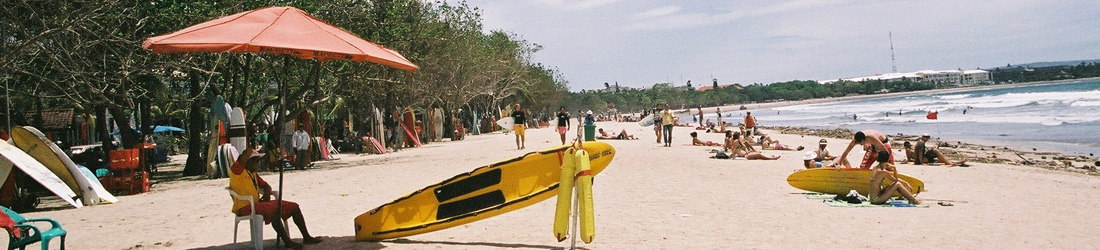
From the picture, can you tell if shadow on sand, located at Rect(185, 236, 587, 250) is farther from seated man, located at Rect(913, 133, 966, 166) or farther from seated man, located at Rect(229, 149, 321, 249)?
seated man, located at Rect(913, 133, 966, 166)

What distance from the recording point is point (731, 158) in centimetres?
1836

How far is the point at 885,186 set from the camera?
10023mm

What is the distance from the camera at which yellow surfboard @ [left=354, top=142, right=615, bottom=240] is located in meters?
6.87

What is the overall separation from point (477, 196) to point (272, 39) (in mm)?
2173

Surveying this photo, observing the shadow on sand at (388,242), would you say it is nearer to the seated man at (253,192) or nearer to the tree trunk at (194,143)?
the seated man at (253,192)

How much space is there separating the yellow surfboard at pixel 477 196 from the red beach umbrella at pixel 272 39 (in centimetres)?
124

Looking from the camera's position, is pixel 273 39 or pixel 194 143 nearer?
pixel 273 39

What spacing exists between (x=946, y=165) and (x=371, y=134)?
1716 cm

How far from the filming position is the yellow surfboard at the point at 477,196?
6.87 meters

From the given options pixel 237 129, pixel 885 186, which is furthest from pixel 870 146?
pixel 237 129

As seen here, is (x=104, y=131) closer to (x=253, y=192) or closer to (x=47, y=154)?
(x=47, y=154)

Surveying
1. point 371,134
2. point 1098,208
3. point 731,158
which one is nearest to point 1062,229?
point 1098,208

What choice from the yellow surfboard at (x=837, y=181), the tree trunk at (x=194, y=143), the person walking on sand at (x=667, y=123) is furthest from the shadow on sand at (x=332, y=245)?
the person walking on sand at (x=667, y=123)

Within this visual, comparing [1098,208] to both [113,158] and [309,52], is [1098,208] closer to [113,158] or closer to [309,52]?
[309,52]
